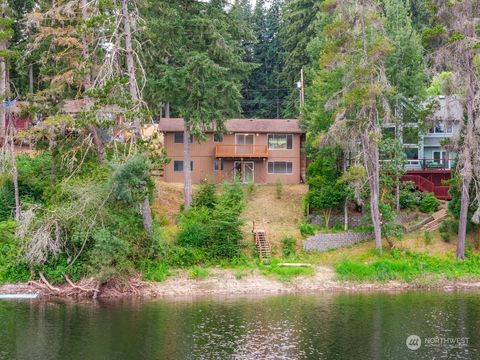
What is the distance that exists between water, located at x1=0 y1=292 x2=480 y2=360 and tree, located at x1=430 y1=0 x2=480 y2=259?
7.01 meters

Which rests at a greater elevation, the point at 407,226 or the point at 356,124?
the point at 356,124

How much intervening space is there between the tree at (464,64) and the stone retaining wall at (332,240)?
6.03 metres

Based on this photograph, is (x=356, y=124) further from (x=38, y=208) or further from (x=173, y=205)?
(x=38, y=208)

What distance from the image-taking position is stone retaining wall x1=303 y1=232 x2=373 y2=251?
3766cm

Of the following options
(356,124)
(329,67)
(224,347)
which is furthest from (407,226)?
(224,347)

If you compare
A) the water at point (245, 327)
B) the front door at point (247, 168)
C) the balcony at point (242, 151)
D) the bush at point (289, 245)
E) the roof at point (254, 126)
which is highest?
the roof at point (254, 126)

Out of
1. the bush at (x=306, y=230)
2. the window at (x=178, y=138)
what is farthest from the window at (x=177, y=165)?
the bush at (x=306, y=230)

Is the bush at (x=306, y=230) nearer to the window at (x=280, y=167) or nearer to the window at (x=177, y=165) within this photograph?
the window at (x=280, y=167)

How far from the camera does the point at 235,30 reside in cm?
4238

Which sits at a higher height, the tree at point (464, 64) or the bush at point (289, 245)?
the tree at point (464, 64)

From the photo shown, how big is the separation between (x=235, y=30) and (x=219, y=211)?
1381 cm

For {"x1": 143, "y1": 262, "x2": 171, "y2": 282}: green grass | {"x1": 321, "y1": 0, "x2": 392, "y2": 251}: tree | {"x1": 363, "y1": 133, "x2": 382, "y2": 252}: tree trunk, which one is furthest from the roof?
{"x1": 143, "y1": 262, "x2": 171, "y2": 282}: green grass

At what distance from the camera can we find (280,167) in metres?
51.1

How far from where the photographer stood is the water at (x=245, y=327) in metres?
21.7
